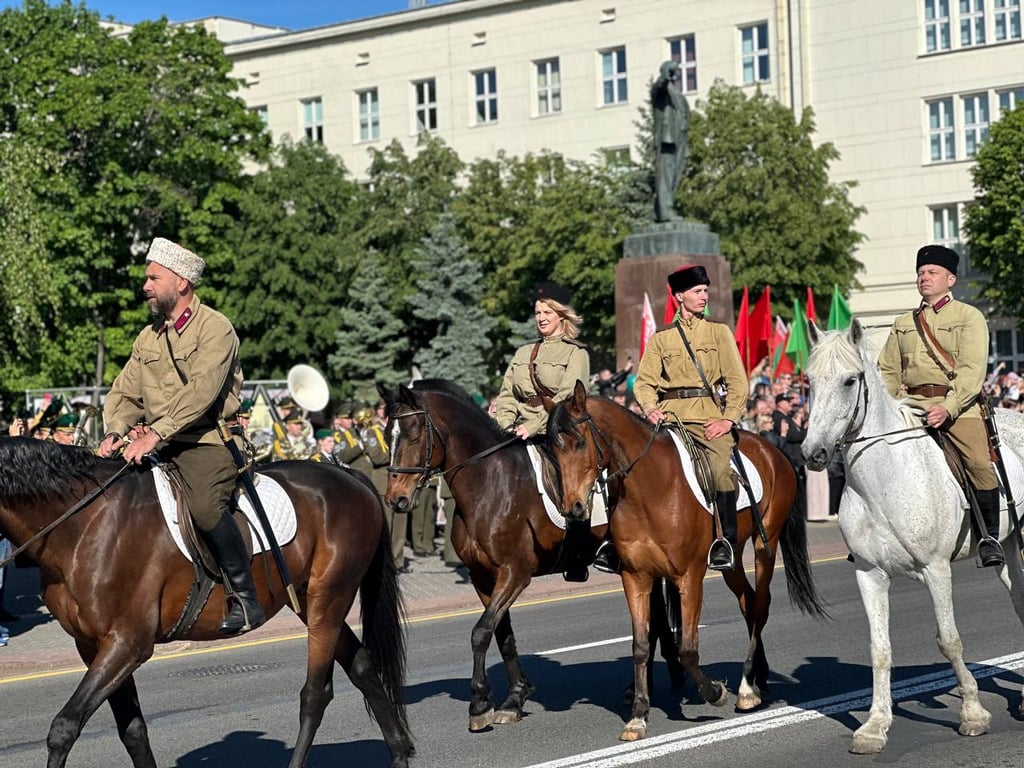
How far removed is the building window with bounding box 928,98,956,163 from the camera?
187 feet

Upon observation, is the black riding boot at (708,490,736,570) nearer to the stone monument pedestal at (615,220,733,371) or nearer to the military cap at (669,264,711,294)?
the military cap at (669,264,711,294)

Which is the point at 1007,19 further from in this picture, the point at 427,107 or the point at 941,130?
the point at 427,107

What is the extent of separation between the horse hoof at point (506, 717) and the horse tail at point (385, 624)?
1.19 m

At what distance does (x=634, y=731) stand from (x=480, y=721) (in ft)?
3.52

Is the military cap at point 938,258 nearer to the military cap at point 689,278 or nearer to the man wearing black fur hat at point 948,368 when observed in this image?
the man wearing black fur hat at point 948,368

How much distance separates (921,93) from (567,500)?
51338 mm

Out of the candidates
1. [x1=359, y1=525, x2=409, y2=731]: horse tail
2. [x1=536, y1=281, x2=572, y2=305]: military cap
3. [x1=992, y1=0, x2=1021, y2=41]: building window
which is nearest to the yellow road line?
[x1=536, y1=281, x2=572, y2=305]: military cap

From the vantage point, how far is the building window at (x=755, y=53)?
Answer: 195 feet

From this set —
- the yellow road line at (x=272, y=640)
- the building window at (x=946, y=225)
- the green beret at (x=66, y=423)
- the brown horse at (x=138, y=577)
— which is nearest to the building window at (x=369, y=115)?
the building window at (x=946, y=225)

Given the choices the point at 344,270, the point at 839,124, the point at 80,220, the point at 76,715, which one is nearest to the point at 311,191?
the point at 344,270

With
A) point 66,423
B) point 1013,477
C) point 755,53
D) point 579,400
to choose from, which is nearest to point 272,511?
point 579,400

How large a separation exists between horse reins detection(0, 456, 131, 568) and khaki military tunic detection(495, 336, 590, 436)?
3.80 meters

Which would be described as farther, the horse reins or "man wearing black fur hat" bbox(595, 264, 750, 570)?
"man wearing black fur hat" bbox(595, 264, 750, 570)

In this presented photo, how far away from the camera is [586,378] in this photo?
1111cm
